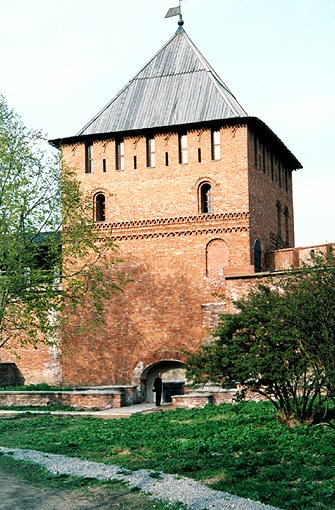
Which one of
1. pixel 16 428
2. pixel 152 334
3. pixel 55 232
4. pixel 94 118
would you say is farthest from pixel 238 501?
pixel 94 118

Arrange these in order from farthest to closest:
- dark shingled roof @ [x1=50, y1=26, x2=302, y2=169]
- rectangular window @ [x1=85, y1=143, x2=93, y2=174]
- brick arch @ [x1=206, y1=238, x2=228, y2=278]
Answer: rectangular window @ [x1=85, y1=143, x2=93, y2=174]
dark shingled roof @ [x1=50, y1=26, x2=302, y2=169]
brick arch @ [x1=206, y1=238, x2=228, y2=278]

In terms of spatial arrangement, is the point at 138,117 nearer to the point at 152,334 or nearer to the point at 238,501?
the point at 152,334

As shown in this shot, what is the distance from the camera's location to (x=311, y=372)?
506 inches

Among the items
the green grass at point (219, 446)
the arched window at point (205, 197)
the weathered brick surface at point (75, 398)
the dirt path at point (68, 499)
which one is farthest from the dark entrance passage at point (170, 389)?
the dirt path at point (68, 499)

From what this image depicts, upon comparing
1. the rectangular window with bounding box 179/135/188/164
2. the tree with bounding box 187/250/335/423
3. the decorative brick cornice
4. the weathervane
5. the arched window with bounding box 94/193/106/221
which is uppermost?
the weathervane

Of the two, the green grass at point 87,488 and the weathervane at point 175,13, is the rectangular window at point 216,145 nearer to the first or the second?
the weathervane at point 175,13

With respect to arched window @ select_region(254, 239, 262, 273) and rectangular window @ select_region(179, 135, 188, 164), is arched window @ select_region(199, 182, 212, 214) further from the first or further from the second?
arched window @ select_region(254, 239, 262, 273)

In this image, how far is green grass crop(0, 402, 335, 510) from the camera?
855cm

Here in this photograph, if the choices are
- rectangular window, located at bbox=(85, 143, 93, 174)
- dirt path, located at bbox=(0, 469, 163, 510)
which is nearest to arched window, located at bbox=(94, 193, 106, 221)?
rectangular window, located at bbox=(85, 143, 93, 174)

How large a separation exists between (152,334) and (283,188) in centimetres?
953

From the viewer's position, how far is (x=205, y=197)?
2553 cm

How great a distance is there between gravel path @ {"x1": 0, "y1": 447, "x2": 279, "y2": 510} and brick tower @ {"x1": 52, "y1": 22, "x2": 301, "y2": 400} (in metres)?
12.7

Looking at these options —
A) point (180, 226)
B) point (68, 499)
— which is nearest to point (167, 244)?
point (180, 226)

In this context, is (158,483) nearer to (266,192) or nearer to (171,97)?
(266,192)
